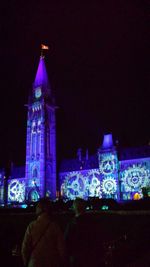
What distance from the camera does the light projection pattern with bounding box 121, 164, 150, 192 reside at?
6831cm

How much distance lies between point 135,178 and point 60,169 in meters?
21.7

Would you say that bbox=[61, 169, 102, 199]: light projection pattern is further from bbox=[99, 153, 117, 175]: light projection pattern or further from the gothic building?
bbox=[99, 153, 117, 175]: light projection pattern

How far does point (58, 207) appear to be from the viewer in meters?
41.0

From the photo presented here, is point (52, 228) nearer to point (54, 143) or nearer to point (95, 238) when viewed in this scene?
point (95, 238)

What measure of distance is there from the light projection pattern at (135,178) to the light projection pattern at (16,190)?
89.6 ft

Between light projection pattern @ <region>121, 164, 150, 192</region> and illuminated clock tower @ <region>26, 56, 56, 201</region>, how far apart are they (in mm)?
18192

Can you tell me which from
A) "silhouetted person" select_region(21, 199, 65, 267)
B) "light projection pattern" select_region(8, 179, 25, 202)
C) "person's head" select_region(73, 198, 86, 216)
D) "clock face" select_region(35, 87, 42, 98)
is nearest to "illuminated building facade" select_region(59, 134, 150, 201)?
"light projection pattern" select_region(8, 179, 25, 202)

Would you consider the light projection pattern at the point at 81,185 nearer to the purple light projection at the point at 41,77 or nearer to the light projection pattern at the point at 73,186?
the light projection pattern at the point at 73,186

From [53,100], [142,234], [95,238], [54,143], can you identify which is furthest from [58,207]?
[53,100]

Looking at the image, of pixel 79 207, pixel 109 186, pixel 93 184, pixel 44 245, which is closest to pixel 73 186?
pixel 93 184

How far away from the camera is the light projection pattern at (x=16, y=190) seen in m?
83.4

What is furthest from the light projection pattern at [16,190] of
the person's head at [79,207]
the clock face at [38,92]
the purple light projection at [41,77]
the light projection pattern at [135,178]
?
the person's head at [79,207]

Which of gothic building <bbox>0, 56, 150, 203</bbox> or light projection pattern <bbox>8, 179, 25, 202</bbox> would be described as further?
light projection pattern <bbox>8, 179, 25, 202</bbox>

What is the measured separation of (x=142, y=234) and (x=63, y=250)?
985 centimetres
